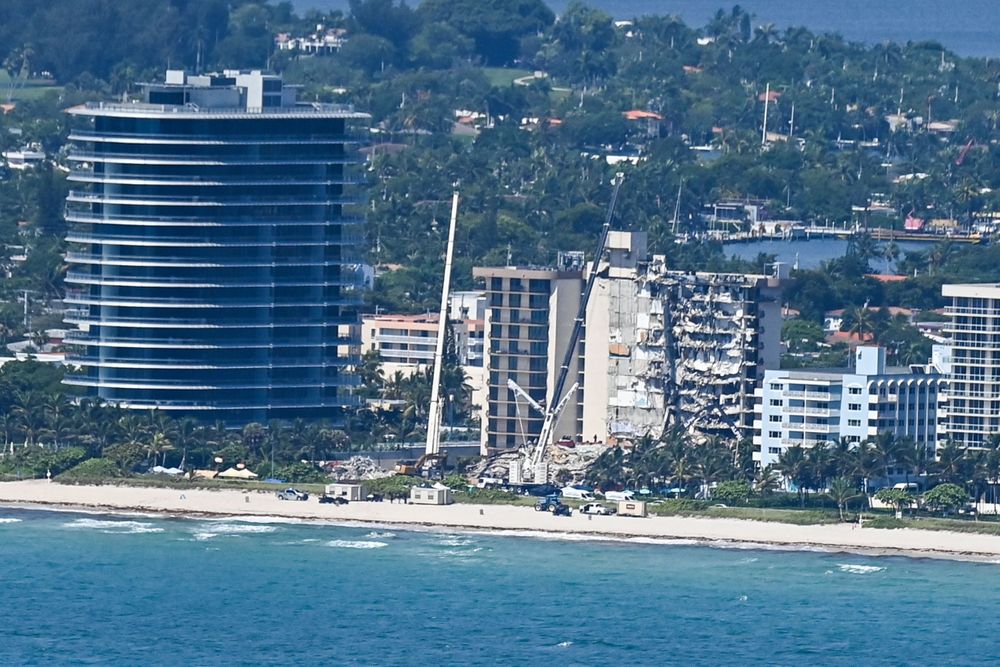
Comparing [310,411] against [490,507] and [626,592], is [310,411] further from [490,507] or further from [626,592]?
[626,592]

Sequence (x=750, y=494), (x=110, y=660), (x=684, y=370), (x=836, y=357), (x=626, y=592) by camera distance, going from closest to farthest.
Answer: (x=110, y=660), (x=626, y=592), (x=750, y=494), (x=684, y=370), (x=836, y=357)

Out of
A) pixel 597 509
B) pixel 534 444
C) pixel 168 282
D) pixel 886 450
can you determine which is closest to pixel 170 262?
pixel 168 282

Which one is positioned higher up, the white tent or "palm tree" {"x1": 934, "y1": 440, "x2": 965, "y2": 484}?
"palm tree" {"x1": 934, "y1": 440, "x2": 965, "y2": 484}

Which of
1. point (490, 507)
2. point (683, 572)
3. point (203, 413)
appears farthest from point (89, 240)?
point (683, 572)

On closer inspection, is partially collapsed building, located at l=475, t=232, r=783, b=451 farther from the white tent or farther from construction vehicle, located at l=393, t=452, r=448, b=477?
the white tent

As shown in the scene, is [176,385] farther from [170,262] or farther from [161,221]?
[161,221]

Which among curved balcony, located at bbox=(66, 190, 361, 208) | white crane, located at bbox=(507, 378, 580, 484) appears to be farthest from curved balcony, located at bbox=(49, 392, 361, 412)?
white crane, located at bbox=(507, 378, 580, 484)
